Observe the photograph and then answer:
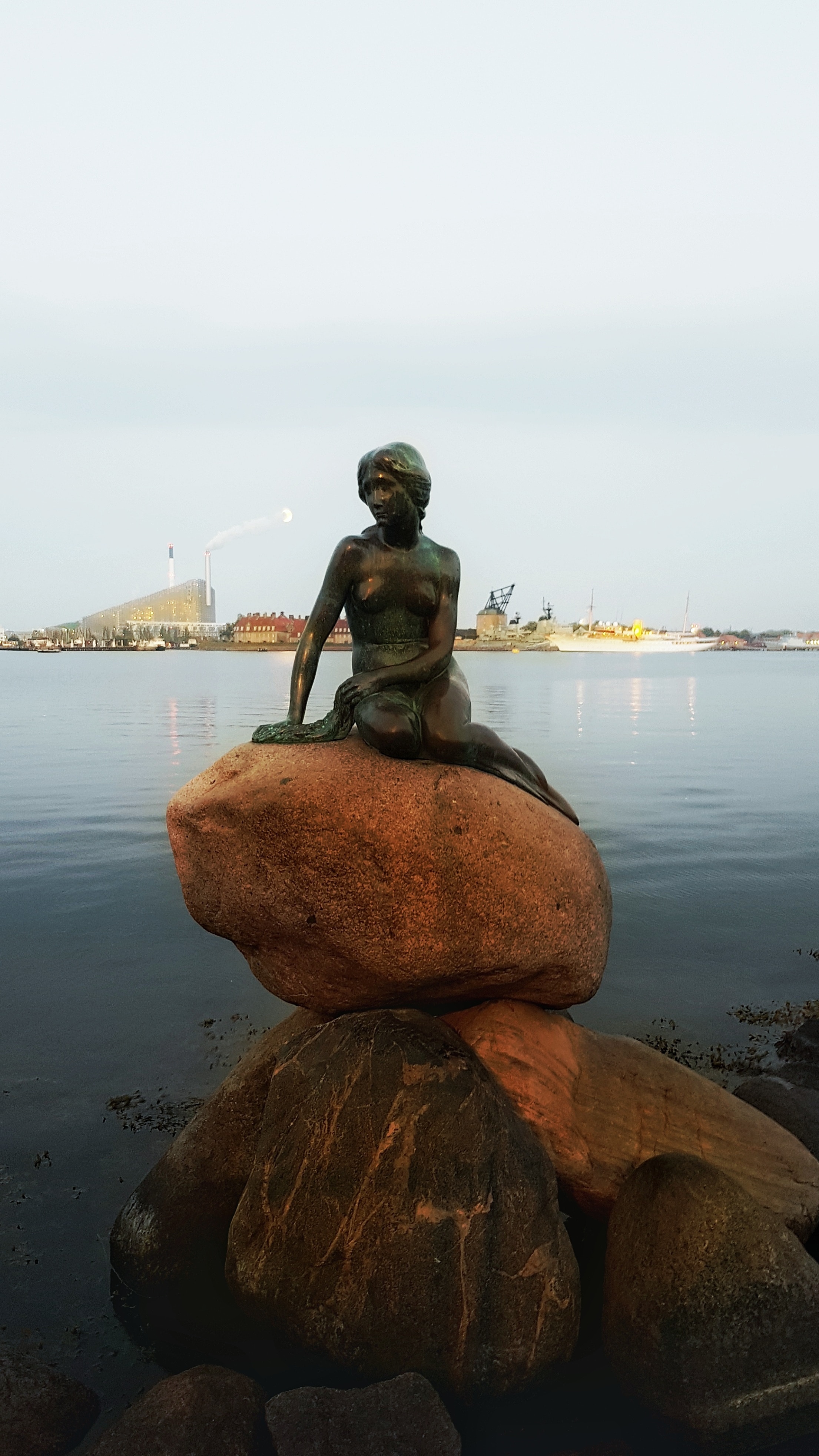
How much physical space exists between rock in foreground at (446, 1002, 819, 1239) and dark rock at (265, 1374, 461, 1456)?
4.81 feet

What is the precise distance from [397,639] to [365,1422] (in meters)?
3.82

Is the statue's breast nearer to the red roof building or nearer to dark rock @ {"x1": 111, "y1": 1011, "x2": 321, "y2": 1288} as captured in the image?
dark rock @ {"x1": 111, "y1": 1011, "x2": 321, "y2": 1288}

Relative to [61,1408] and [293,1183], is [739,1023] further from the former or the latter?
[61,1408]

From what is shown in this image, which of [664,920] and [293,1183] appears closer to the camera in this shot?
[293,1183]

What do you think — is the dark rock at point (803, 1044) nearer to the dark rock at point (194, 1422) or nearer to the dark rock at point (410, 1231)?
the dark rock at point (410, 1231)

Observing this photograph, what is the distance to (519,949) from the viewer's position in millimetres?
5125

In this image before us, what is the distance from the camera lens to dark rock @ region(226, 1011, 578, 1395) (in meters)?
4.20

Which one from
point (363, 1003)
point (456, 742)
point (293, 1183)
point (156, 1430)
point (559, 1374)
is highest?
point (456, 742)

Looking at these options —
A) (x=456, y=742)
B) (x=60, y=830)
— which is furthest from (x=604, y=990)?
(x=60, y=830)

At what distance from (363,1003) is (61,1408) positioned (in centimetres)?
227

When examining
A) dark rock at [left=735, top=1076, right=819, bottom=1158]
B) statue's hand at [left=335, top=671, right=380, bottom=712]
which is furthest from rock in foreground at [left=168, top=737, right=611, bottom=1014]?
dark rock at [left=735, top=1076, right=819, bottom=1158]

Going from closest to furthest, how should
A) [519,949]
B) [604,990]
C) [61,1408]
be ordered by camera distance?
[61,1408] → [519,949] → [604,990]

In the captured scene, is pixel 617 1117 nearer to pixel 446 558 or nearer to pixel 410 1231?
pixel 410 1231

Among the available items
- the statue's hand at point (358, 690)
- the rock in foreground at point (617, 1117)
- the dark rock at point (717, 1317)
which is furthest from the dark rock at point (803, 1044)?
the statue's hand at point (358, 690)
